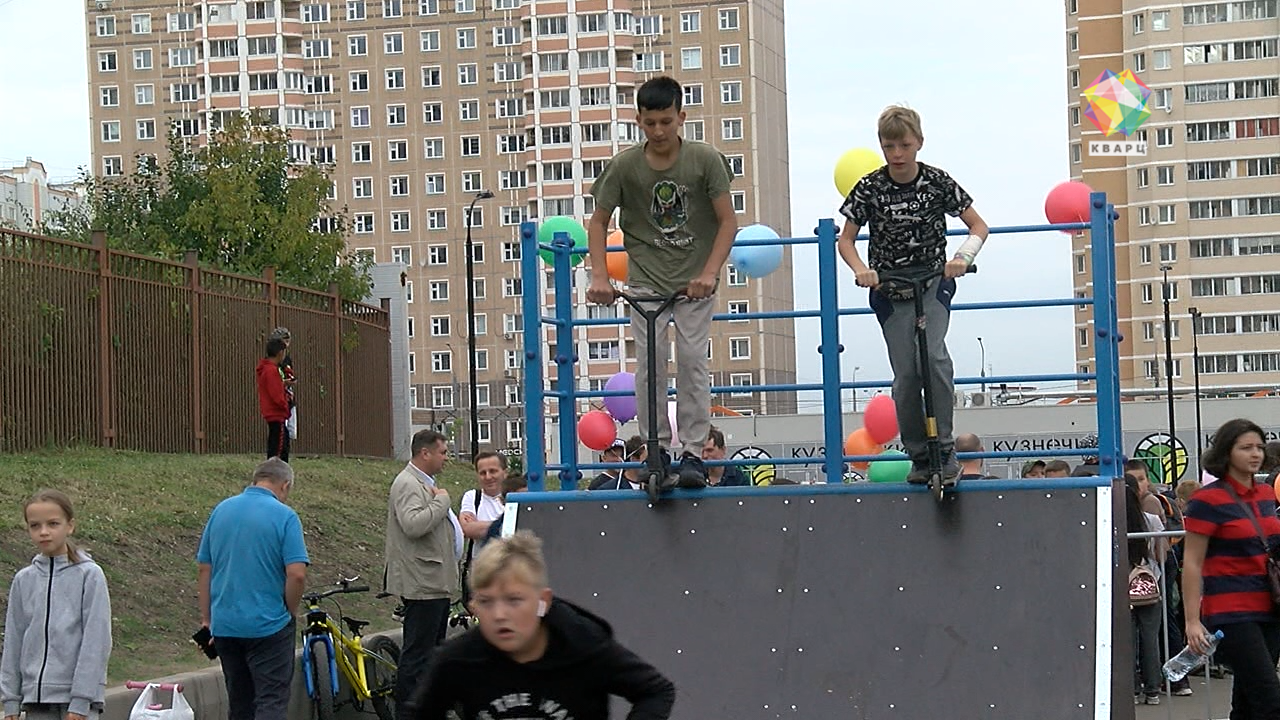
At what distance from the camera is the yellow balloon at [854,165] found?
12293 millimetres

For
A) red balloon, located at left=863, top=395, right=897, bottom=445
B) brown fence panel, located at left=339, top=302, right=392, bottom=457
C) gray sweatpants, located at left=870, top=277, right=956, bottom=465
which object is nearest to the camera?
gray sweatpants, located at left=870, top=277, right=956, bottom=465

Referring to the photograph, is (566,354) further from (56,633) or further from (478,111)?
(478,111)

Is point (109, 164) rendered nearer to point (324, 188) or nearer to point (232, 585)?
point (324, 188)

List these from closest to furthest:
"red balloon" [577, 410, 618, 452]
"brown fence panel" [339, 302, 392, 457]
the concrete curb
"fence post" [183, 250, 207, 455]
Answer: the concrete curb → "red balloon" [577, 410, 618, 452] → "fence post" [183, 250, 207, 455] → "brown fence panel" [339, 302, 392, 457]

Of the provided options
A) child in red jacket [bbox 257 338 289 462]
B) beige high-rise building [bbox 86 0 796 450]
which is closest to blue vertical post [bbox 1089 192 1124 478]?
child in red jacket [bbox 257 338 289 462]

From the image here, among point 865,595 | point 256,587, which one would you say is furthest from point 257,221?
point 865,595

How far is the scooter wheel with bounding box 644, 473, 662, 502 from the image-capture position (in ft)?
30.1

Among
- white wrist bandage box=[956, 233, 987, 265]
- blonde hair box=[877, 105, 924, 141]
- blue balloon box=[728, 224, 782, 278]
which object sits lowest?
white wrist bandage box=[956, 233, 987, 265]

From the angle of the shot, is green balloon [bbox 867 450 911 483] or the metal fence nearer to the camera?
green balloon [bbox 867 450 911 483]

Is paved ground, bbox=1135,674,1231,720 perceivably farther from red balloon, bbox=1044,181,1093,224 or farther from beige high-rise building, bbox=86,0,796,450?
beige high-rise building, bbox=86,0,796,450

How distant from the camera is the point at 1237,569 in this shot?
848 centimetres

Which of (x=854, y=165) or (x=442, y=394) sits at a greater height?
(x=854, y=165)

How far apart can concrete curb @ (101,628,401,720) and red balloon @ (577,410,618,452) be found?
320 cm

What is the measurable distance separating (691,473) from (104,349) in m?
14.1
